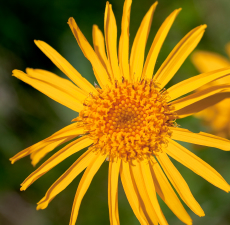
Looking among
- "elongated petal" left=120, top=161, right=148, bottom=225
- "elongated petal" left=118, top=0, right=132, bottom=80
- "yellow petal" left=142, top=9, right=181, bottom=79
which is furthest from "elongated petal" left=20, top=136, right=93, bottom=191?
"yellow petal" left=142, top=9, right=181, bottom=79

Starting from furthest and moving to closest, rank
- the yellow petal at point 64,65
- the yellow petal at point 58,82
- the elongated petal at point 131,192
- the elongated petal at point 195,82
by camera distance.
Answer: the yellow petal at point 58,82
the yellow petal at point 64,65
the elongated petal at point 131,192
the elongated petal at point 195,82

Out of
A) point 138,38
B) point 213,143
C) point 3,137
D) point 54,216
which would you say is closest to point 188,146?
point 213,143

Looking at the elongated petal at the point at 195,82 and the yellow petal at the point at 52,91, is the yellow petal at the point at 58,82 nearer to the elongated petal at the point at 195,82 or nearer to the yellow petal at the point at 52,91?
the yellow petal at the point at 52,91

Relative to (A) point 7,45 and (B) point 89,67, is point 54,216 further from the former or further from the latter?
(A) point 7,45

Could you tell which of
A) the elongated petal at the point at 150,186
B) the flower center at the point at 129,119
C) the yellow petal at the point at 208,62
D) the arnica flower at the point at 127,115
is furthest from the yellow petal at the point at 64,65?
the yellow petal at the point at 208,62

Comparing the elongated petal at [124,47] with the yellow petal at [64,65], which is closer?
the elongated petal at [124,47]

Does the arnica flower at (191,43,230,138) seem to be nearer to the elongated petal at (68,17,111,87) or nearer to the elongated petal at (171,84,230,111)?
the elongated petal at (171,84,230,111)

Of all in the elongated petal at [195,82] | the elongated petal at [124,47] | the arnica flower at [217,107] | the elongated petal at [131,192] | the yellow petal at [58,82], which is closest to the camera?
the elongated petal at [195,82]

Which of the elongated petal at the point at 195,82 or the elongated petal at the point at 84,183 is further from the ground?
the elongated petal at the point at 195,82
